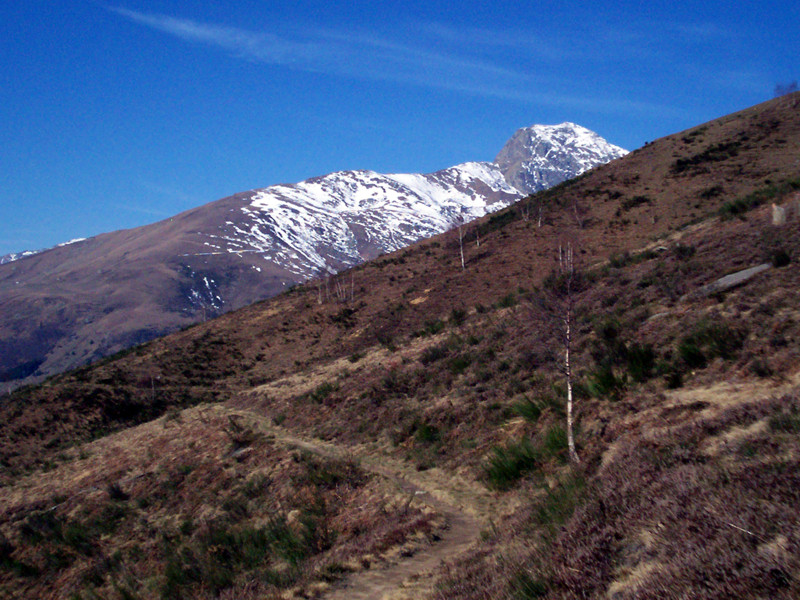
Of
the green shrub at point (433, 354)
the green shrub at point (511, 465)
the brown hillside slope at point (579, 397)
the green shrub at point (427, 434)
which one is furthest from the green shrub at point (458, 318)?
the green shrub at point (511, 465)

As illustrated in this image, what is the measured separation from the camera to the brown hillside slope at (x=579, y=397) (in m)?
4.06

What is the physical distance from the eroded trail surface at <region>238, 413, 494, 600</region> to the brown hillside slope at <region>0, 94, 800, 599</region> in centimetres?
37

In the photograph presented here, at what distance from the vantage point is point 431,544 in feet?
26.1

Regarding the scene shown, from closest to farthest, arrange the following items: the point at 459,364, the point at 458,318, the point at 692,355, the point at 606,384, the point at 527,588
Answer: the point at 527,588 < the point at 692,355 < the point at 606,384 < the point at 459,364 < the point at 458,318

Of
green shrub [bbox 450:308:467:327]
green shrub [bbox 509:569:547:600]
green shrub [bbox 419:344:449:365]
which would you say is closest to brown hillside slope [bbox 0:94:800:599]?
green shrub [bbox 509:569:547:600]

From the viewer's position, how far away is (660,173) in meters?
45.8

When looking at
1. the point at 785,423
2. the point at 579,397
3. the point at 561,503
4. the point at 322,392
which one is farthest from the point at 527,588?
the point at 322,392

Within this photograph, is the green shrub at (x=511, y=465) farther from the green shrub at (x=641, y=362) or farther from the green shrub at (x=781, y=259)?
the green shrub at (x=781, y=259)

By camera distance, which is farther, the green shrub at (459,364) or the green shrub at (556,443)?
the green shrub at (459,364)

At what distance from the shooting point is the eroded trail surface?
6.43 m

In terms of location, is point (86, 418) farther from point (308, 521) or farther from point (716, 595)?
point (716, 595)

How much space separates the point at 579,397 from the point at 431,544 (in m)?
4.93

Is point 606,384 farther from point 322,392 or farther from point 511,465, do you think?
point 322,392

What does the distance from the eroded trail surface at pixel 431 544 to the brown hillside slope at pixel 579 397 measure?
Answer: 14.5 inches
